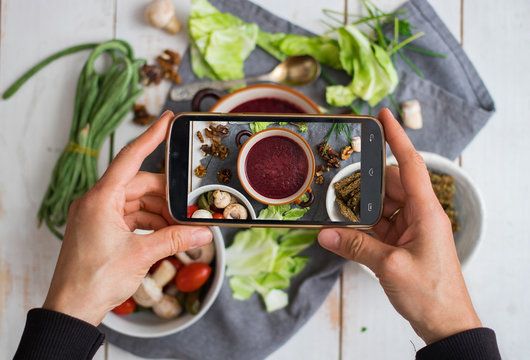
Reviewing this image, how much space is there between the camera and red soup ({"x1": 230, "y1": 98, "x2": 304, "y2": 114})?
1006 mm

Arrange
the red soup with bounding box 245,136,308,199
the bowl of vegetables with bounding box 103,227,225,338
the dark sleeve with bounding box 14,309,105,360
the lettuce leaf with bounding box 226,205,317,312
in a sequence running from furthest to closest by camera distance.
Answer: the lettuce leaf with bounding box 226,205,317,312 < the bowl of vegetables with bounding box 103,227,225,338 < the red soup with bounding box 245,136,308,199 < the dark sleeve with bounding box 14,309,105,360

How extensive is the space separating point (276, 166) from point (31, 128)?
75 centimetres

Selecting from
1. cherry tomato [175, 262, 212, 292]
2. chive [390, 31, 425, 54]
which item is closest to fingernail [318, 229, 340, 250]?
cherry tomato [175, 262, 212, 292]

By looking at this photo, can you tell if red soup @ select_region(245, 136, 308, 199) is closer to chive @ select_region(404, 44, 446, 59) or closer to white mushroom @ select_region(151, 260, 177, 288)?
white mushroom @ select_region(151, 260, 177, 288)

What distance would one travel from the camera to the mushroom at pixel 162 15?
3.54 feet

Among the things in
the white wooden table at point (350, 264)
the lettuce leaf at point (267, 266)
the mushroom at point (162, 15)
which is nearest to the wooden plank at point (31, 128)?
the white wooden table at point (350, 264)

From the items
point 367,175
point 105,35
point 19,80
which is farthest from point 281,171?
point 19,80

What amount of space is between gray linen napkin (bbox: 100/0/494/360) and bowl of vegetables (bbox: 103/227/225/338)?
7 centimetres

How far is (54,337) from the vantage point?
0.71m

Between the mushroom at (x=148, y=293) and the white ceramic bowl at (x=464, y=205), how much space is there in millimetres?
637

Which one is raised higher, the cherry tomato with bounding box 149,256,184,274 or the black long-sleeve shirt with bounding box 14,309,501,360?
the black long-sleeve shirt with bounding box 14,309,501,360

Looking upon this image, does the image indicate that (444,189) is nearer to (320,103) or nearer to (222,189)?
(320,103)

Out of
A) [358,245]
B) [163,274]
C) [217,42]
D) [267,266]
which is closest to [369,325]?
[267,266]

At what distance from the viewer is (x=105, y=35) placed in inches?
45.4
